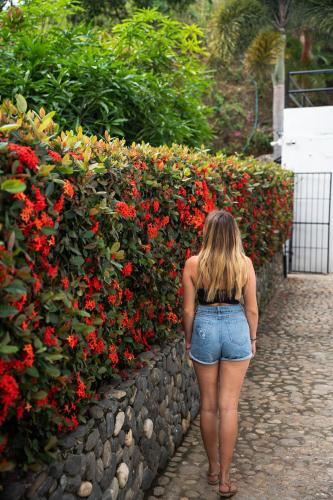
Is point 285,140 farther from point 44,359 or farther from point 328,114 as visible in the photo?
point 44,359

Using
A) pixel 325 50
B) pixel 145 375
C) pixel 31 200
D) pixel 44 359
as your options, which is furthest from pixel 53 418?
pixel 325 50

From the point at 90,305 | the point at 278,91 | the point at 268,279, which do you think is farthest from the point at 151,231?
the point at 278,91

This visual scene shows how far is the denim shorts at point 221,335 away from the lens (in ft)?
11.4

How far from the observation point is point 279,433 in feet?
14.6

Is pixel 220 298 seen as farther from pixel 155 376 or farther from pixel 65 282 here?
pixel 65 282

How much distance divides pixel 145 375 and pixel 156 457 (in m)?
0.60

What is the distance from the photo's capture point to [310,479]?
3713mm

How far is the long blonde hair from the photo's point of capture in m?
3.46

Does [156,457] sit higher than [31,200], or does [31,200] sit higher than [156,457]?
[31,200]

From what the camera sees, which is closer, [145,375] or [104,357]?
[104,357]

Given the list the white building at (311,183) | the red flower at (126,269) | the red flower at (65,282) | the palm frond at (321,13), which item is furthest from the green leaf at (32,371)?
the palm frond at (321,13)

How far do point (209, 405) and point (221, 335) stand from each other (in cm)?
51

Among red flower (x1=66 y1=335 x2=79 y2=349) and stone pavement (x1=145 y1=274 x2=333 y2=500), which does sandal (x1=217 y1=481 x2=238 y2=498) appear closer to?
stone pavement (x1=145 y1=274 x2=333 y2=500)

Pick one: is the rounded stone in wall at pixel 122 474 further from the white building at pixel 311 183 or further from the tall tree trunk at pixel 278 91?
the tall tree trunk at pixel 278 91
